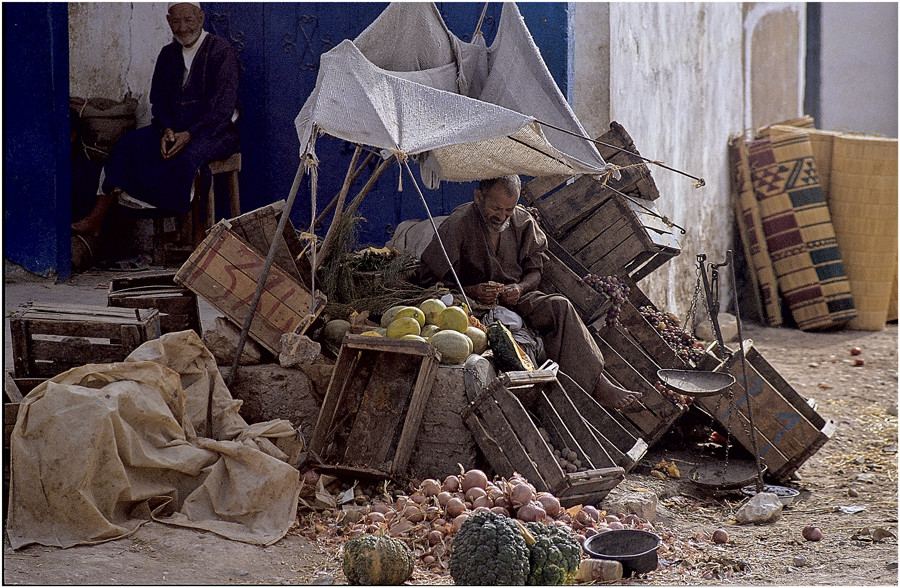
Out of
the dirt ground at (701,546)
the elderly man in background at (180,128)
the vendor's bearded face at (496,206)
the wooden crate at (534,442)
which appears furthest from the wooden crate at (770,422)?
the elderly man in background at (180,128)

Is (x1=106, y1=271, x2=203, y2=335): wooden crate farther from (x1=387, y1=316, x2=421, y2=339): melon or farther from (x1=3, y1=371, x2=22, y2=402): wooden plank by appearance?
(x1=387, y1=316, x2=421, y2=339): melon

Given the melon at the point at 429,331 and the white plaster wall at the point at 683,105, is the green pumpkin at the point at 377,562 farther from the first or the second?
the white plaster wall at the point at 683,105

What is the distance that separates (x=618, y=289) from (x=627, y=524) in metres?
1.75

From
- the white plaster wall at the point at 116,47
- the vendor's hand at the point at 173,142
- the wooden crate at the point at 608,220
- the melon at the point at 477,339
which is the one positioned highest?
the white plaster wall at the point at 116,47

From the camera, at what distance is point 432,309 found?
446 centimetres

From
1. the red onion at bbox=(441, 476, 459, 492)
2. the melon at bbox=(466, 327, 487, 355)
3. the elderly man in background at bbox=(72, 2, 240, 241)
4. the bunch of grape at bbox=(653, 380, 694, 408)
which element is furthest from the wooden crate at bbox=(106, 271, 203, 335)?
the bunch of grape at bbox=(653, 380, 694, 408)

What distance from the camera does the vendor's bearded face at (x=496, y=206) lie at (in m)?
4.93

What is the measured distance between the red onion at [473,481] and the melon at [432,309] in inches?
37.1

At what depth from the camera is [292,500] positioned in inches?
145

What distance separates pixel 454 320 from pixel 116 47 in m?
4.62

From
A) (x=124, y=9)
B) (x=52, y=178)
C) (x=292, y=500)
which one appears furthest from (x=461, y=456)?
(x=124, y=9)

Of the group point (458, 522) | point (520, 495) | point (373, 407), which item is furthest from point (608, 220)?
point (458, 522)

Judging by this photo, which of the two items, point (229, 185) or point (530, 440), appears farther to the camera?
point (229, 185)

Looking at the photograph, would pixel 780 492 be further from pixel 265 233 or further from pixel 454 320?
pixel 265 233
